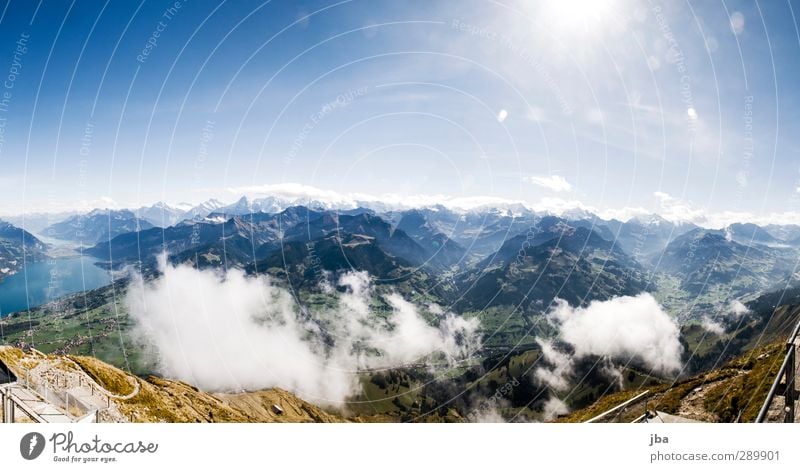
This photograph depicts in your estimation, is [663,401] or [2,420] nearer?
[2,420]
